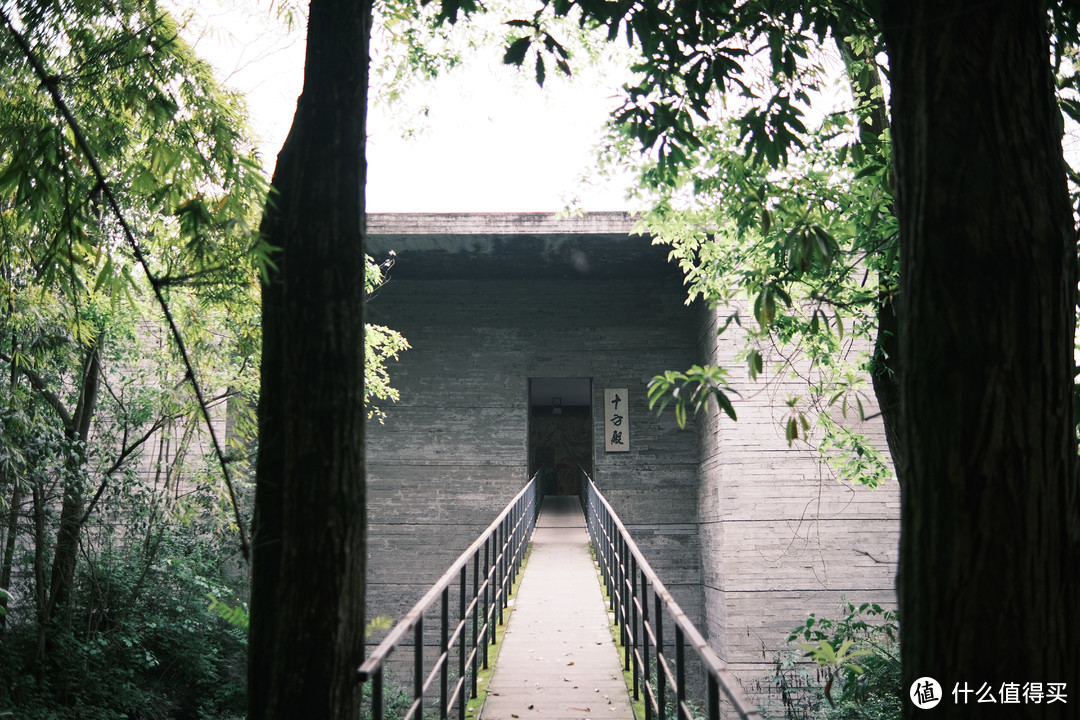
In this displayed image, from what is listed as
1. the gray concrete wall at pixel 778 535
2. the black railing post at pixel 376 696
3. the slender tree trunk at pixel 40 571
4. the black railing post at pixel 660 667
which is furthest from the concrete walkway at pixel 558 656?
the slender tree trunk at pixel 40 571

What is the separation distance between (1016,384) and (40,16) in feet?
8.57

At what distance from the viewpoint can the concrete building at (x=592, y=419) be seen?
1002cm

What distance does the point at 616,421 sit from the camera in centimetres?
1193

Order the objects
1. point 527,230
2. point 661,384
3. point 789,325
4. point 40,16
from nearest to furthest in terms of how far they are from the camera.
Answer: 1. point 661,384
2. point 40,16
3. point 789,325
4. point 527,230

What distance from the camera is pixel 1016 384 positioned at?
4.78 feet

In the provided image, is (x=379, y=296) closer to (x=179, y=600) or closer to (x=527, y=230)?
→ (x=527, y=230)

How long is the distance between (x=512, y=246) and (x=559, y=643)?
676cm

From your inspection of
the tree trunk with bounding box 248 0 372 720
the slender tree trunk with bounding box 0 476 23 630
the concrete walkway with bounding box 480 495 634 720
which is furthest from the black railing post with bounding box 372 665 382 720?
the slender tree trunk with bounding box 0 476 23 630

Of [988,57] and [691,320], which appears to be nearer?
[988,57]

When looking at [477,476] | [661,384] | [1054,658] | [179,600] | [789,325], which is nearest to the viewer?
[1054,658]

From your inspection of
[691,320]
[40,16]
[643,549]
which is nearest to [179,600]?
[643,549]

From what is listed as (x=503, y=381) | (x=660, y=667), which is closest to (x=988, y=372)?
(x=660, y=667)

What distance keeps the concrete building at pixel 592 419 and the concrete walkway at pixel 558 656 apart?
8.62ft

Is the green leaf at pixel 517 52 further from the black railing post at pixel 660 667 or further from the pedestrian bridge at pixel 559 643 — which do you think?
the black railing post at pixel 660 667
